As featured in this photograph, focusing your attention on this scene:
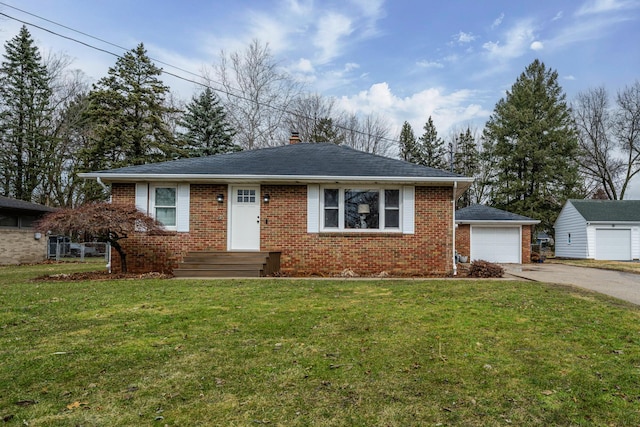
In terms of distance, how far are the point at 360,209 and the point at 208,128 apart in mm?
19255

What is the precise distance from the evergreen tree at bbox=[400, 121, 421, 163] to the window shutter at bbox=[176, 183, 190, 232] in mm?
29923

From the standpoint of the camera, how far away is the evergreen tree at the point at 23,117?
27.5 m

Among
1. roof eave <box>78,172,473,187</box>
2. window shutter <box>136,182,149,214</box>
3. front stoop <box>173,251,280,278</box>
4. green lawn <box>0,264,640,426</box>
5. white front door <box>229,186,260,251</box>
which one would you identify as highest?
roof eave <box>78,172,473,187</box>

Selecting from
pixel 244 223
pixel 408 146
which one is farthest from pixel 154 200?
pixel 408 146

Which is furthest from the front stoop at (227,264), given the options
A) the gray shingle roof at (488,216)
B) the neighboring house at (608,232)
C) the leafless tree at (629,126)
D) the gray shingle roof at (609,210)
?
the leafless tree at (629,126)

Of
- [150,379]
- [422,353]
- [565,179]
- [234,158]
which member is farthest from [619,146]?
[150,379]

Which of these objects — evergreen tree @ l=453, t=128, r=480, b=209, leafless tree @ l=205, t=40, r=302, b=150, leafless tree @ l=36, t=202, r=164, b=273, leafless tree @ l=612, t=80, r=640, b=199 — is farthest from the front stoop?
leafless tree @ l=612, t=80, r=640, b=199

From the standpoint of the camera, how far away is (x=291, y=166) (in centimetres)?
1176

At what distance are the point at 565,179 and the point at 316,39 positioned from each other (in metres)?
22.4

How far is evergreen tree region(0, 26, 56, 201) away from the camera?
27.5 metres

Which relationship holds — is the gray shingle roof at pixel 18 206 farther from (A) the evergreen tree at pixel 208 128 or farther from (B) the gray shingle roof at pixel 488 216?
(B) the gray shingle roof at pixel 488 216

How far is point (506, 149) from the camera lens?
1217 inches

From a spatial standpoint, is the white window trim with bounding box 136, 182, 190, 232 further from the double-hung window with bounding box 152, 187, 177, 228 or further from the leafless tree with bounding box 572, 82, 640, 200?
the leafless tree with bounding box 572, 82, 640, 200

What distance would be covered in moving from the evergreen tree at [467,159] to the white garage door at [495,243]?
18.5 metres
